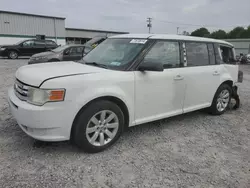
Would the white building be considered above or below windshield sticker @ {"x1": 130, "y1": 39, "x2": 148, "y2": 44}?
above

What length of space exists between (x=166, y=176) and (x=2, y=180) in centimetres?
187

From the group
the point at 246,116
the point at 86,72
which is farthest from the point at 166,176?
the point at 246,116

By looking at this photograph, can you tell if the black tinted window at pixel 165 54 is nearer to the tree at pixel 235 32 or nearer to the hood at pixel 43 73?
the hood at pixel 43 73

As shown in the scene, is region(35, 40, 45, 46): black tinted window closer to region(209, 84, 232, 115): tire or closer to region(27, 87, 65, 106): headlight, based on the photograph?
region(209, 84, 232, 115): tire

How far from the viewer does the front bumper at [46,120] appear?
Answer: 2.62 m

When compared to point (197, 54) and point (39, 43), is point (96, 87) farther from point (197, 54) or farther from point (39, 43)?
point (39, 43)

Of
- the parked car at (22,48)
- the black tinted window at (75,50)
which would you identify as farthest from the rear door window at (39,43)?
the black tinted window at (75,50)

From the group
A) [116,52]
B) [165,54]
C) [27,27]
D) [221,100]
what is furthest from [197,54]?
[27,27]

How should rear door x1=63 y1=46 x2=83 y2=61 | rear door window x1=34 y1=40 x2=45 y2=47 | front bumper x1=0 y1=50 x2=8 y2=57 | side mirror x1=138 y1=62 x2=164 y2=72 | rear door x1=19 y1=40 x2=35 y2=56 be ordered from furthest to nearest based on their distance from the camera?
rear door window x1=34 y1=40 x2=45 y2=47
rear door x1=19 y1=40 x2=35 y2=56
front bumper x1=0 y1=50 x2=8 y2=57
rear door x1=63 y1=46 x2=83 y2=61
side mirror x1=138 y1=62 x2=164 y2=72

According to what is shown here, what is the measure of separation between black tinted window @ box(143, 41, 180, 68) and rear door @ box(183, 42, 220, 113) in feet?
0.74

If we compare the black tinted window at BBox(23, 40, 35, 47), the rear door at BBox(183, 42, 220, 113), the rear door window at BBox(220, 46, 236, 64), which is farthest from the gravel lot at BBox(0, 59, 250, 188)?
the black tinted window at BBox(23, 40, 35, 47)

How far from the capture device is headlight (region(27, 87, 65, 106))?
2615mm

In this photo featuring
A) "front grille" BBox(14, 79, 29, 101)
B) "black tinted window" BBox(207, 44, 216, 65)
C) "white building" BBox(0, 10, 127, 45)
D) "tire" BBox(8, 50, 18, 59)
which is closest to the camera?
"front grille" BBox(14, 79, 29, 101)

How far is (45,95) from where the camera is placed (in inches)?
103
